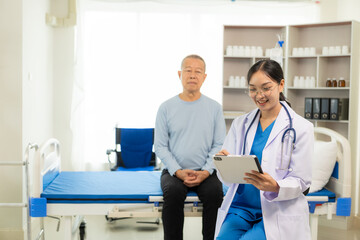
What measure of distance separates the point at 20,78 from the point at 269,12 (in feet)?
10.2

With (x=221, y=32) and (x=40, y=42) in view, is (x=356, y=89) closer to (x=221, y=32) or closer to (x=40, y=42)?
(x=221, y=32)

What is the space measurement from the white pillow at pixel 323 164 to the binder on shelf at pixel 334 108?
155cm

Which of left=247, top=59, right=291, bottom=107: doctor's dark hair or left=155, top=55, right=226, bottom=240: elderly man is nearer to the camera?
left=247, top=59, right=291, bottom=107: doctor's dark hair

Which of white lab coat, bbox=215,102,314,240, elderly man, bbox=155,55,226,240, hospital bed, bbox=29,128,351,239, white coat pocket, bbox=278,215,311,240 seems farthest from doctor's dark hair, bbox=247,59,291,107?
hospital bed, bbox=29,128,351,239

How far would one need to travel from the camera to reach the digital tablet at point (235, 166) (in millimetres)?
1873

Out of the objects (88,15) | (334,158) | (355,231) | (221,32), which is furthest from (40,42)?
(355,231)

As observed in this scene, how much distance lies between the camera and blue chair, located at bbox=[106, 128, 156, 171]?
4.75 m

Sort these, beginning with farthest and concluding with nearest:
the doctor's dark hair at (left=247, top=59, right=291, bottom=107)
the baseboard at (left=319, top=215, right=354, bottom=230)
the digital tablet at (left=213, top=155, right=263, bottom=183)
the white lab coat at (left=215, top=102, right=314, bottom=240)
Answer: the baseboard at (left=319, top=215, right=354, bottom=230) → the doctor's dark hair at (left=247, top=59, right=291, bottom=107) → the white lab coat at (left=215, top=102, right=314, bottom=240) → the digital tablet at (left=213, top=155, right=263, bottom=183)

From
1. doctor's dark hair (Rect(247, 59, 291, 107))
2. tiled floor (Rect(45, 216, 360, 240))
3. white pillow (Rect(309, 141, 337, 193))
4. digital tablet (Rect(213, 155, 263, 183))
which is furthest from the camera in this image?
tiled floor (Rect(45, 216, 360, 240))

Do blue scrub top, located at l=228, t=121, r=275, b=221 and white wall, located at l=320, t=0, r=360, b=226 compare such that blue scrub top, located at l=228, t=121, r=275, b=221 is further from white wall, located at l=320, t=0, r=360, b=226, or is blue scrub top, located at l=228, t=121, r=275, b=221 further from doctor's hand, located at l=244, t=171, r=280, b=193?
white wall, located at l=320, t=0, r=360, b=226

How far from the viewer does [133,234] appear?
4062 mm

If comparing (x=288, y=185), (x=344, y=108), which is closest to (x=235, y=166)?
(x=288, y=185)

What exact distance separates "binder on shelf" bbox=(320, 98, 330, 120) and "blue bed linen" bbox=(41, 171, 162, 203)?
6.92 ft

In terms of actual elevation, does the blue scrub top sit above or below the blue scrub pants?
above
